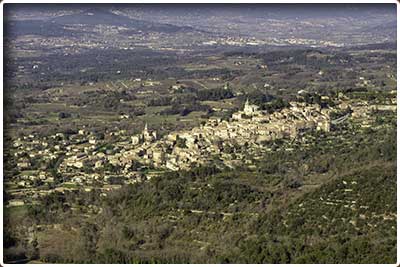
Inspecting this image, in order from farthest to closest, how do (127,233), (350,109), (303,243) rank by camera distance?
(350,109)
(127,233)
(303,243)

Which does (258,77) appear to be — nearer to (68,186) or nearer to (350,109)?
(350,109)

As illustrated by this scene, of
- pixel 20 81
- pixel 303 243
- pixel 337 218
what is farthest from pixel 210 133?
pixel 20 81

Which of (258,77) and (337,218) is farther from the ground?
(337,218)

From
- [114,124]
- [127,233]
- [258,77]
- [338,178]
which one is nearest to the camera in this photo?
[127,233]

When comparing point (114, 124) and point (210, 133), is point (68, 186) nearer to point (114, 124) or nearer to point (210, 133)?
point (210, 133)

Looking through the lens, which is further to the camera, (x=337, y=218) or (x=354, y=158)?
(x=354, y=158)

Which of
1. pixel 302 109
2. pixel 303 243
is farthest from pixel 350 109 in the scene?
pixel 303 243
